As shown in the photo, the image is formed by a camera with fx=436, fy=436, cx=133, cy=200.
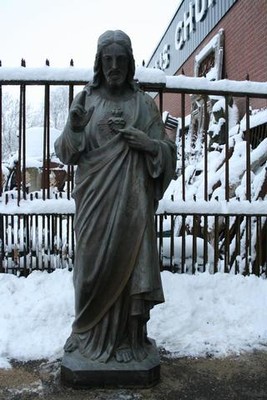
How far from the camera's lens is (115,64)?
3.06m

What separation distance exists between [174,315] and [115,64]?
2.52 metres

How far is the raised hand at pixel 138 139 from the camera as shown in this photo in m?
3.04

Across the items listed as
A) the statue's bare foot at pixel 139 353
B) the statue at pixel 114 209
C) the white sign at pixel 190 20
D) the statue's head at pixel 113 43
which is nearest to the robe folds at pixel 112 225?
the statue at pixel 114 209

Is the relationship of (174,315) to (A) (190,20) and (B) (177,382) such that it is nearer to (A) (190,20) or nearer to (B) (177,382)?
(B) (177,382)

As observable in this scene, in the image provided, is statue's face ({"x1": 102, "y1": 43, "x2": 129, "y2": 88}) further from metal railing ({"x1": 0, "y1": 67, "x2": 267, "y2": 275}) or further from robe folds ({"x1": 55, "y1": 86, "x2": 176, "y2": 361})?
metal railing ({"x1": 0, "y1": 67, "x2": 267, "y2": 275})

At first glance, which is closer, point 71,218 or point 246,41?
point 71,218

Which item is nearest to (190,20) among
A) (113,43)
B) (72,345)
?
(113,43)

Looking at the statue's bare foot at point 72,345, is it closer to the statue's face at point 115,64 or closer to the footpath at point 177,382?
the footpath at point 177,382

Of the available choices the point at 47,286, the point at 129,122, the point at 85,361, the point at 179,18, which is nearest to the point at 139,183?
the point at 129,122

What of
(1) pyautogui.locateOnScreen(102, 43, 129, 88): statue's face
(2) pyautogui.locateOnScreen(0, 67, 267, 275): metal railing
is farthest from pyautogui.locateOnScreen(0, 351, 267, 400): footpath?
(1) pyautogui.locateOnScreen(102, 43, 129, 88): statue's face

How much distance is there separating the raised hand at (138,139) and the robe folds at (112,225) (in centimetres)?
5

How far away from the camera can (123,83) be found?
324 cm

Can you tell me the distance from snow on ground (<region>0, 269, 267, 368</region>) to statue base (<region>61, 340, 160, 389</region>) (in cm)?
61

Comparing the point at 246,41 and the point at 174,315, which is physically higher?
the point at 246,41
